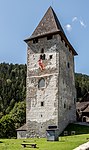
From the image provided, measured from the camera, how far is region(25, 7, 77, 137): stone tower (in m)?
38.1

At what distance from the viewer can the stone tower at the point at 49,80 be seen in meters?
38.1

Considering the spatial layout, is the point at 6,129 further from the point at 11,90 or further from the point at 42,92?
the point at 11,90

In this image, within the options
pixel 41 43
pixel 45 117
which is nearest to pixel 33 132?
pixel 45 117

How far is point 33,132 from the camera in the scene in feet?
127

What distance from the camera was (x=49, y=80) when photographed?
129 ft

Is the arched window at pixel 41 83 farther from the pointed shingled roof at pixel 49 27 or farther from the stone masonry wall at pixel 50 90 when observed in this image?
the pointed shingled roof at pixel 49 27

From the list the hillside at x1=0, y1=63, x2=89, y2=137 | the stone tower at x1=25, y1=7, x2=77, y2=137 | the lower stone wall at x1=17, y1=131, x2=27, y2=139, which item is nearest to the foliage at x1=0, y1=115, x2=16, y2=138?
the lower stone wall at x1=17, y1=131, x2=27, y2=139

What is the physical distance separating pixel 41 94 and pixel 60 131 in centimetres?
613

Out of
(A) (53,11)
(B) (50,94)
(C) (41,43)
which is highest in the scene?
(A) (53,11)

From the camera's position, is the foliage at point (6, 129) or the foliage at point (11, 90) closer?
the foliage at point (6, 129)

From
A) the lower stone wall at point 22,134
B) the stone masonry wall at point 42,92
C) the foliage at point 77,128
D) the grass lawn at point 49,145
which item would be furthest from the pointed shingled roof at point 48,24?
the grass lawn at point 49,145

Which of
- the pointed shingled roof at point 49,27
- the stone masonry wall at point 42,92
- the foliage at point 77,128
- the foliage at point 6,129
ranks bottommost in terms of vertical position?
the foliage at point 6,129

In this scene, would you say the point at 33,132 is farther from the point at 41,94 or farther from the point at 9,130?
the point at 9,130

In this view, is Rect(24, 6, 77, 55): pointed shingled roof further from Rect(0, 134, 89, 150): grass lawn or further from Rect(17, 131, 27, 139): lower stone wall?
Rect(0, 134, 89, 150): grass lawn
